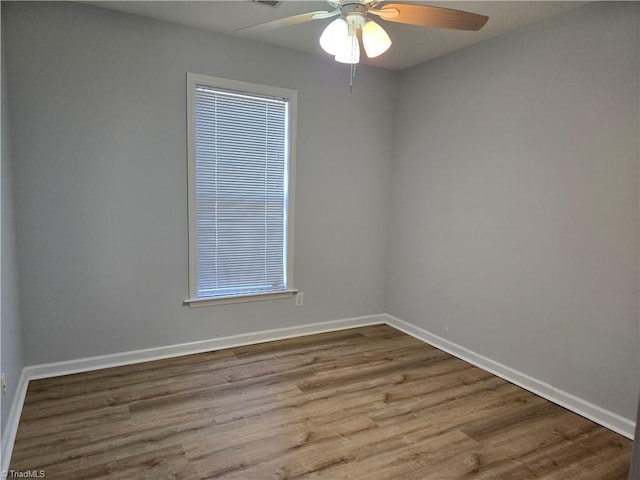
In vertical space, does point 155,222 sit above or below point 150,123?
below

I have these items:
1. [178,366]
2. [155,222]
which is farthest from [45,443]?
[155,222]

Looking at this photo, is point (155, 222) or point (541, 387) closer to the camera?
point (541, 387)

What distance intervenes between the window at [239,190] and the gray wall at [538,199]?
1.27 m

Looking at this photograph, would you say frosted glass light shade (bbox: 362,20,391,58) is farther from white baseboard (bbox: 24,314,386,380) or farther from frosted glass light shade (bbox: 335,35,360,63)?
white baseboard (bbox: 24,314,386,380)

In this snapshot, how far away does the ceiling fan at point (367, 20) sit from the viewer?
1812mm

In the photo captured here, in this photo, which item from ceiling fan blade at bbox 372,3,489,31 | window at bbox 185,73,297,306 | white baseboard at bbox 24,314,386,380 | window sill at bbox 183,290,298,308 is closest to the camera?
ceiling fan blade at bbox 372,3,489,31

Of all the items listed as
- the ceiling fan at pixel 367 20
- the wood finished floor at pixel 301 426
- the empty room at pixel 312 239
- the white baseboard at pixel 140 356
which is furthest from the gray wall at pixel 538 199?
the ceiling fan at pixel 367 20

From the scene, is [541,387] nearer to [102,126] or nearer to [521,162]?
[521,162]

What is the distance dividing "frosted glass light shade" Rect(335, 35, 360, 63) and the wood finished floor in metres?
2.03

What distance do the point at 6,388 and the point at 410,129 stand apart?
140 inches

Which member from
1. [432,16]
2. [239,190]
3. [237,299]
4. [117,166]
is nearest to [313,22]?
[432,16]

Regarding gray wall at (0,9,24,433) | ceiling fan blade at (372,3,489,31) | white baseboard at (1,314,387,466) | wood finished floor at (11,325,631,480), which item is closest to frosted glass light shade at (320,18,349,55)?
ceiling fan blade at (372,3,489,31)

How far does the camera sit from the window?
3.16 metres

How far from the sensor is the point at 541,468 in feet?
6.70
